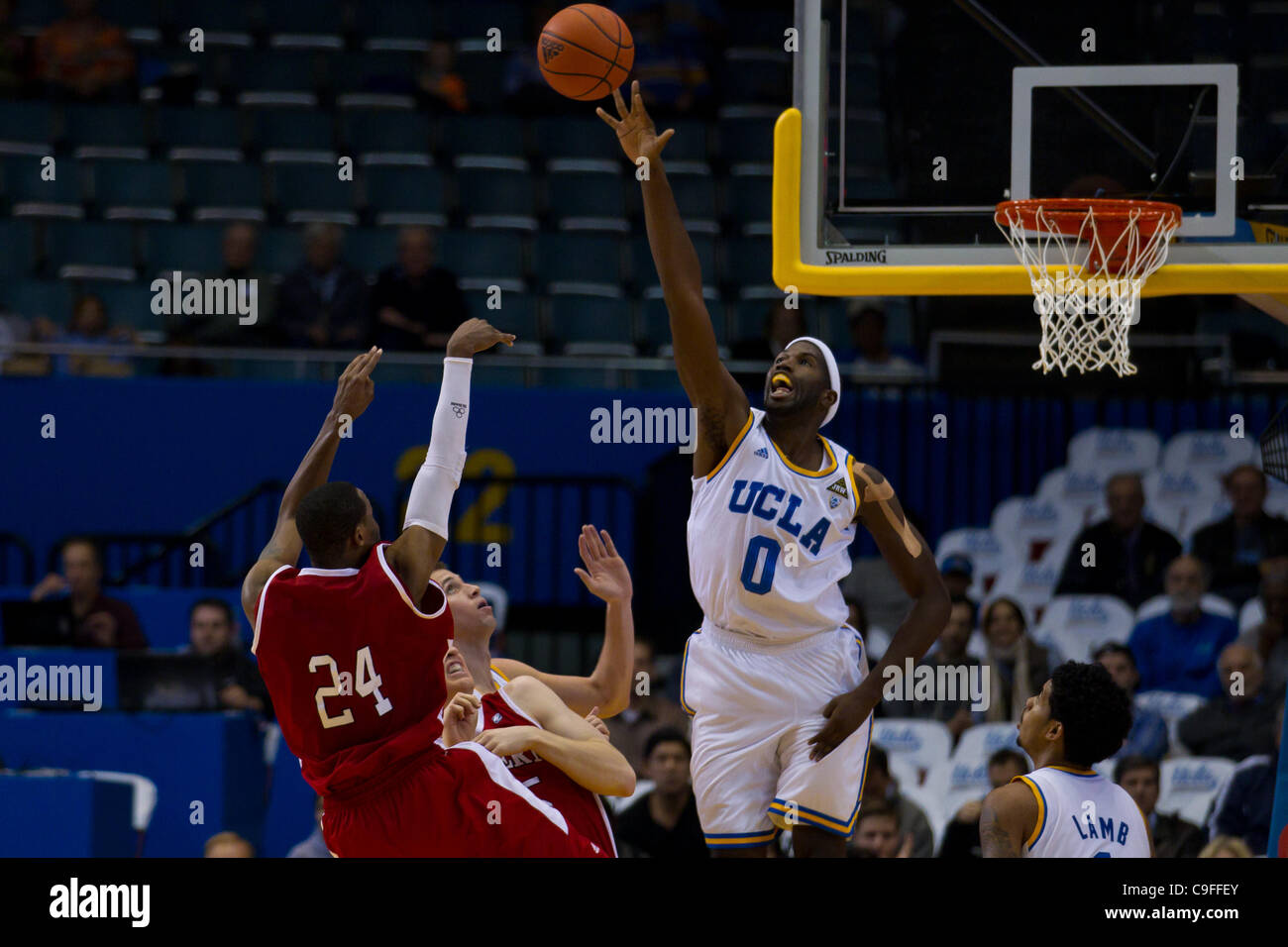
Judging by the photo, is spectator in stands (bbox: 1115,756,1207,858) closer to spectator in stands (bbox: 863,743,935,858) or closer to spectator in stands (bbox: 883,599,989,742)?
spectator in stands (bbox: 863,743,935,858)

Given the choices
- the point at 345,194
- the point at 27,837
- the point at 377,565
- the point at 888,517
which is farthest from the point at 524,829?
the point at 345,194

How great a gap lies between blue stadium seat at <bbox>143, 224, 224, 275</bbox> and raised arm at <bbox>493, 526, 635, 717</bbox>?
239 inches

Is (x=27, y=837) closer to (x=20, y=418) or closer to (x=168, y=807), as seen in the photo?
(x=168, y=807)

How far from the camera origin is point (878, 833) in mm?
7531

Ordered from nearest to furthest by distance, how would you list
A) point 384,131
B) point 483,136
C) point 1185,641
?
1. point 1185,641
2. point 384,131
3. point 483,136

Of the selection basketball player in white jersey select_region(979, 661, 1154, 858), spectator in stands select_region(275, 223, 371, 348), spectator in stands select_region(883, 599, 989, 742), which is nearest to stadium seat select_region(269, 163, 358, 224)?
spectator in stands select_region(275, 223, 371, 348)

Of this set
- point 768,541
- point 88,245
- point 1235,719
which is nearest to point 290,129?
point 88,245

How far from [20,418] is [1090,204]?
633cm

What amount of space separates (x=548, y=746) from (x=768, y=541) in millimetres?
1010

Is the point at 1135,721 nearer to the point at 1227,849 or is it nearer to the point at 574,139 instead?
the point at 1227,849

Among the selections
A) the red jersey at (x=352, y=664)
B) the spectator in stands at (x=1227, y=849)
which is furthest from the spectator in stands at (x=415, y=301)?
the red jersey at (x=352, y=664)

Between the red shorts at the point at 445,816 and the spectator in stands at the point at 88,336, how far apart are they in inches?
230

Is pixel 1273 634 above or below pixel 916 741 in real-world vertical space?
above

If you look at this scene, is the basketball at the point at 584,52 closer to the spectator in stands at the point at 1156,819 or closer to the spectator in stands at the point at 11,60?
the spectator in stands at the point at 1156,819
